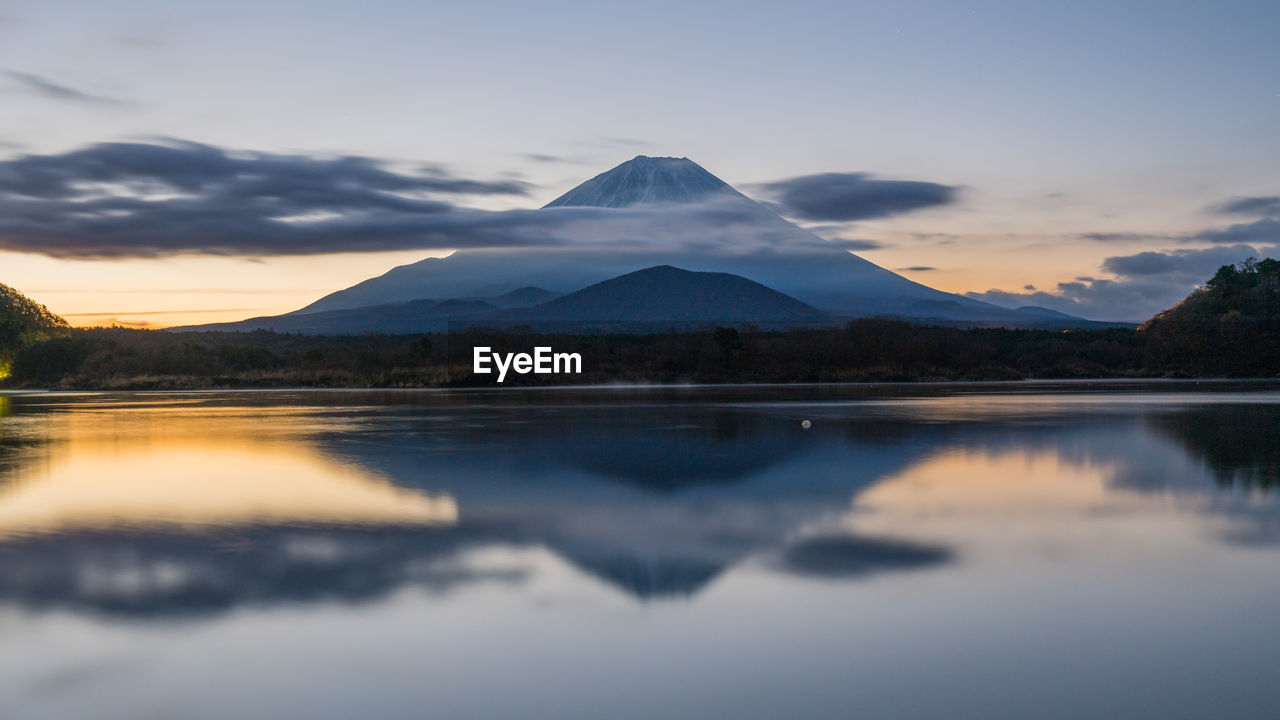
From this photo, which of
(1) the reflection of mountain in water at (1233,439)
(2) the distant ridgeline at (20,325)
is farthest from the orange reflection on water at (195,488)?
(2) the distant ridgeline at (20,325)

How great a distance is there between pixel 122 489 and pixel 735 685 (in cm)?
863

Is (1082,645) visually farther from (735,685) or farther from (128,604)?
(128,604)

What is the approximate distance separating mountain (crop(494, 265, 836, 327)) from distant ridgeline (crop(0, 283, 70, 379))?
9241cm

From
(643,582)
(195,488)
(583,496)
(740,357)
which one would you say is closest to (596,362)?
(740,357)

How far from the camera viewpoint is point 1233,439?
49.2ft

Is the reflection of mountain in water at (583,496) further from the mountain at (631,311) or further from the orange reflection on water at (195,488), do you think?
the mountain at (631,311)

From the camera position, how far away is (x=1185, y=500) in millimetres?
9484

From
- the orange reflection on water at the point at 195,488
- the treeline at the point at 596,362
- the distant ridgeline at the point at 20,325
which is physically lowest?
the orange reflection on water at the point at 195,488

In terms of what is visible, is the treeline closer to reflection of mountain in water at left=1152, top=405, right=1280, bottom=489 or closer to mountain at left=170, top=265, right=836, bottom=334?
reflection of mountain in water at left=1152, top=405, right=1280, bottom=489

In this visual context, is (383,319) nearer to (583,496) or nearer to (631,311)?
A: (631,311)

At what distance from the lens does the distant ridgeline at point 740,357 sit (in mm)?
41219

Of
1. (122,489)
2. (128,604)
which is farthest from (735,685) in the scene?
(122,489)

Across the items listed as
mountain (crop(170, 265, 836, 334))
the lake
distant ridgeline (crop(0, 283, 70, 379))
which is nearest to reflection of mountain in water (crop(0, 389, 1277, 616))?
the lake

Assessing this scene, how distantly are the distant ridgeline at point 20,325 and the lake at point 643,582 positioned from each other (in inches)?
1631
